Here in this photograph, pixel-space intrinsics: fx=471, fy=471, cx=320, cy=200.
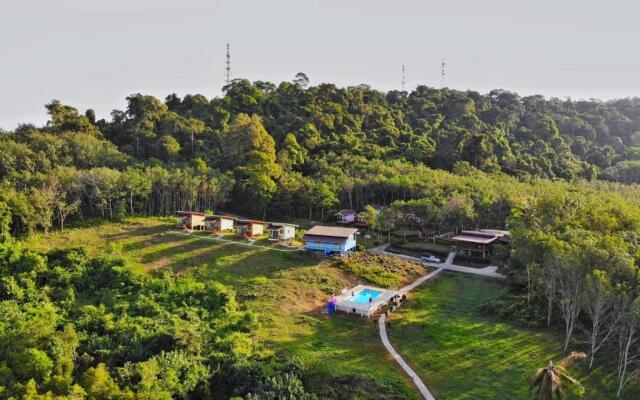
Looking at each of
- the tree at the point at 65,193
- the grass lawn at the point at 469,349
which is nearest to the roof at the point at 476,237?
the grass lawn at the point at 469,349

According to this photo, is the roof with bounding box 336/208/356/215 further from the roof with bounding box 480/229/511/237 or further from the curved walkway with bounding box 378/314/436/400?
the curved walkway with bounding box 378/314/436/400

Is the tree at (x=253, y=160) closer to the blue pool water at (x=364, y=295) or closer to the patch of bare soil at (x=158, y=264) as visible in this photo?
the patch of bare soil at (x=158, y=264)

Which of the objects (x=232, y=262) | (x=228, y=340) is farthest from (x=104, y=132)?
(x=228, y=340)

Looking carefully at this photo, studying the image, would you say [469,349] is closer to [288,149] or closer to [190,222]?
[190,222]

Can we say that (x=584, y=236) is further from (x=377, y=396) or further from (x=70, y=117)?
(x=70, y=117)

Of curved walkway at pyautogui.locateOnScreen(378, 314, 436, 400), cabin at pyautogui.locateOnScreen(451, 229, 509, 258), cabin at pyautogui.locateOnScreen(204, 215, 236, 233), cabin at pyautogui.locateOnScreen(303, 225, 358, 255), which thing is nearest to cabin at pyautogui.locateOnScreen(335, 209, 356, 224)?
cabin at pyautogui.locateOnScreen(303, 225, 358, 255)

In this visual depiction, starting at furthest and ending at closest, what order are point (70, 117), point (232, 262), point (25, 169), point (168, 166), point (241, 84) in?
1. point (241, 84)
2. point (70, 117)
3. point (168, 166)
4. point (25, 169)
5. point (232, 262)

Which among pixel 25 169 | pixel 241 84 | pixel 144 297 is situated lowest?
pixel 144 297
